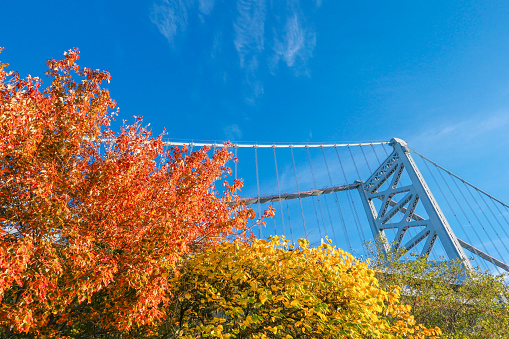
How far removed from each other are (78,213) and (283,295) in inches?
167

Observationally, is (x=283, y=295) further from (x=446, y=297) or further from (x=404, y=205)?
(x=404, y=205)

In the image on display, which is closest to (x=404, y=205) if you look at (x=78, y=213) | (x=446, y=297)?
(x=446, y=297)

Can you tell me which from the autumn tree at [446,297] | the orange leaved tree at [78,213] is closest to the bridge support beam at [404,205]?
the autumn tree at [446,297]

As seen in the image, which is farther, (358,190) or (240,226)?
(358,190)

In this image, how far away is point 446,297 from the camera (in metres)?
11.3

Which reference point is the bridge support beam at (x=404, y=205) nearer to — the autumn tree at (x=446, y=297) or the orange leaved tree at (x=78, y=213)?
the autumn tree at (x=446, y=297)

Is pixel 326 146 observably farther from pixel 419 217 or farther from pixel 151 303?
pixel 151 303

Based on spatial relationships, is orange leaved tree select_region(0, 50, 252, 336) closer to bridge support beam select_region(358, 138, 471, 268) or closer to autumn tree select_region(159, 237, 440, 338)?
autumn tree select_region(159, 237, 440, 338)

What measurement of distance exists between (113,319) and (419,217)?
2222 inches

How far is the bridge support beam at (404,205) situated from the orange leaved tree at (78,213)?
68.9 ft

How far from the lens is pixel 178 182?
794 cm

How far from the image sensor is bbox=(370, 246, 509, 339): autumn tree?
1118cm

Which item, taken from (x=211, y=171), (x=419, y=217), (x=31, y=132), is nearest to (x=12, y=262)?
(x=31, y=132)

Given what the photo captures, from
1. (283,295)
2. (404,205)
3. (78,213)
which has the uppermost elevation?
(404,205)
